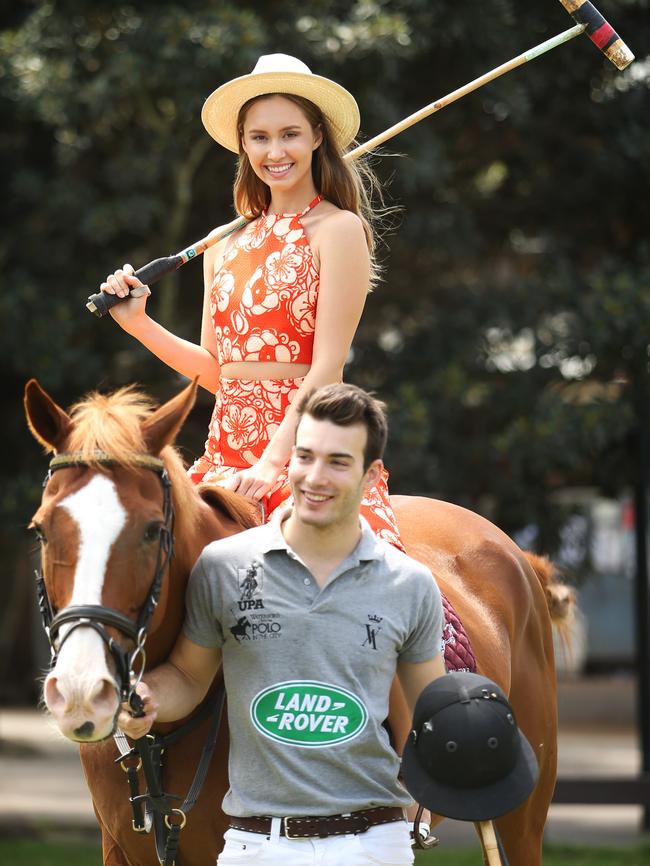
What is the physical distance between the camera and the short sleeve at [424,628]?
116 inches

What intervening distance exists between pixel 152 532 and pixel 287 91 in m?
1.48

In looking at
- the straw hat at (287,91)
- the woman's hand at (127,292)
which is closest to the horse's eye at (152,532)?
the woman's hand at (127,292)

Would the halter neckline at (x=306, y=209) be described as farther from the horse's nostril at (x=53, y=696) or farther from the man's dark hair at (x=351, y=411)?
the horse's nostril at (x=53, y=696)

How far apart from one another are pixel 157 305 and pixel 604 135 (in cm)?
325

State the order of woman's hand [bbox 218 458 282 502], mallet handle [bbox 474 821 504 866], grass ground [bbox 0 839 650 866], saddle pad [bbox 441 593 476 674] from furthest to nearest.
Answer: grass ground [bbox 0 839 650 866] < saddle pad [bbox 441 593 476 674] < woman's hand [bbox 218 458 282 502] < mallet handle [bbox 474 821 504 866]

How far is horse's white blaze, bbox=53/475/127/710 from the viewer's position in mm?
2555

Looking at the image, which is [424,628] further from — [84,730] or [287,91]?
[287,91]

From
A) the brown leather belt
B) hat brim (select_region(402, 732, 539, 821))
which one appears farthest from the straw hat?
the brown leather belt

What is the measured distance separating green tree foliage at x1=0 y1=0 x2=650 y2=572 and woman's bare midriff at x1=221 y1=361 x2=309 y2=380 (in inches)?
163

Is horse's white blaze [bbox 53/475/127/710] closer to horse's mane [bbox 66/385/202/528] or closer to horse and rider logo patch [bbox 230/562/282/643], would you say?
horse's mane [bbox 66/385/202/528]

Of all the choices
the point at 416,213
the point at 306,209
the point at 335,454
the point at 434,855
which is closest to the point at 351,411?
the point at 335,454

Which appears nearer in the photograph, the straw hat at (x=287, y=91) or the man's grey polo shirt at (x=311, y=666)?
the man's grey polo shirt at (x=311, y=666)

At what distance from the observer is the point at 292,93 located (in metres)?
3.71

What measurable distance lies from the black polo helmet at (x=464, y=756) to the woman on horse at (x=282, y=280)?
866 mm
